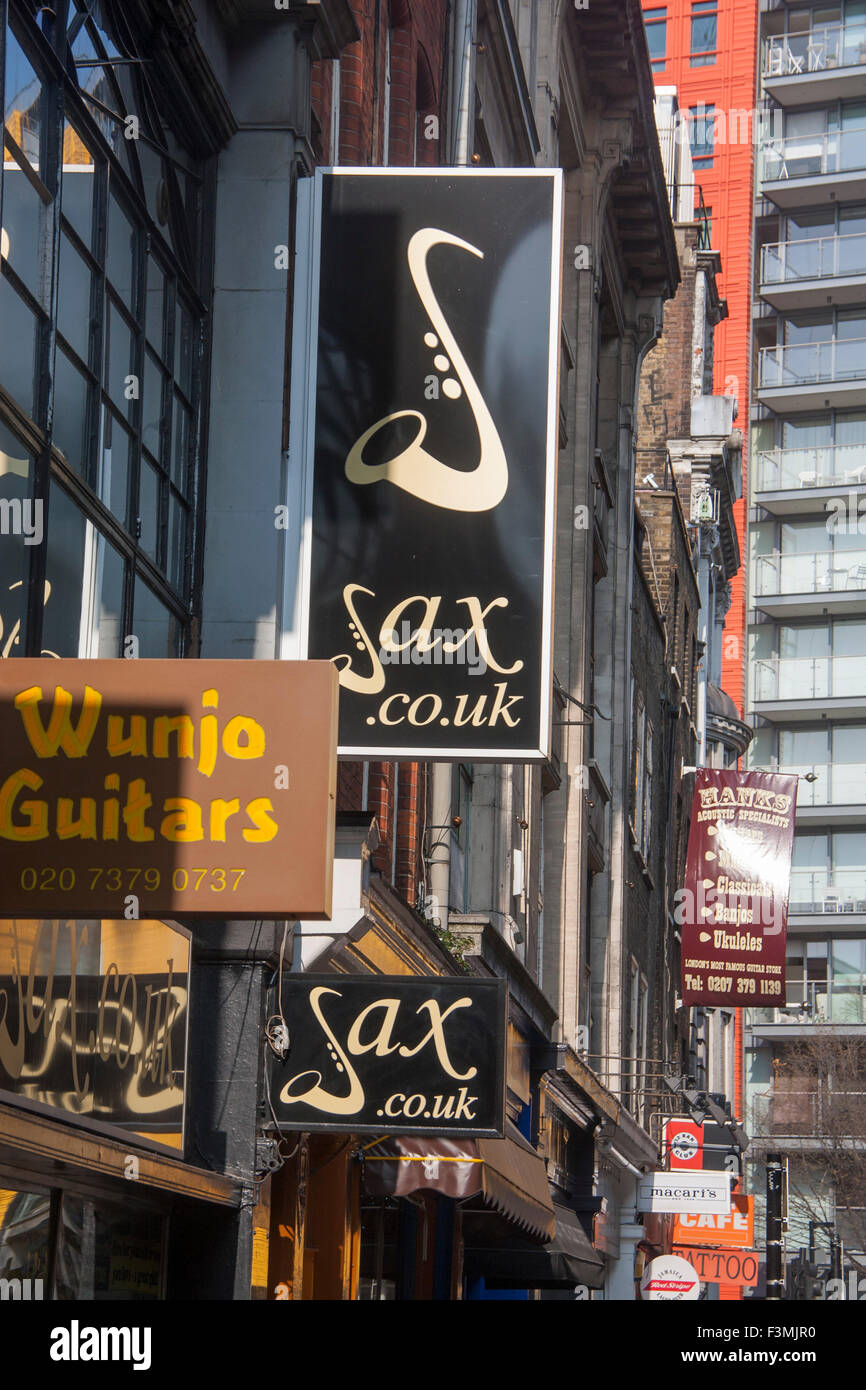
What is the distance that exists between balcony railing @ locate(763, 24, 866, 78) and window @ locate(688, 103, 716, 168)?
2.65 metres

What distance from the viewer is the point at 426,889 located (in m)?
16.8

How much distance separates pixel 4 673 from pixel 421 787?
9.94m

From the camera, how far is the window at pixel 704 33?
80125mm

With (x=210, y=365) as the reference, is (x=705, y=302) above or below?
above

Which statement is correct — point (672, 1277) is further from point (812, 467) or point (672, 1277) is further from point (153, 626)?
point (812, 467)

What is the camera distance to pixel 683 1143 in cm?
3047

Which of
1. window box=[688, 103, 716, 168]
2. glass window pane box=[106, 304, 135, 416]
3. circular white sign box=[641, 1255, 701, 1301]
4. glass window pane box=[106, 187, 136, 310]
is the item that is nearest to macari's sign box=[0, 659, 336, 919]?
glass window pane box=[106, 304, 135, 416]

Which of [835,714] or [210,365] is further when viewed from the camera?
[835,714]

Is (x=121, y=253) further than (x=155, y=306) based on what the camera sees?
No

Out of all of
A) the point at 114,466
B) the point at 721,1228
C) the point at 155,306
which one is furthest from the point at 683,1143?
the point at 114,466

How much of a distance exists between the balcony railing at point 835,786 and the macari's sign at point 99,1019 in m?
63.2

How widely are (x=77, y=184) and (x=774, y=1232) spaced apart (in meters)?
37.2
